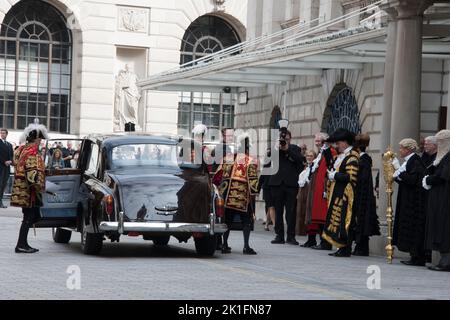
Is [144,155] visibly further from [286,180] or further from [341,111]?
[341,111]

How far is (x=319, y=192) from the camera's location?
22.6 meters

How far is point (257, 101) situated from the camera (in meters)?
37.2

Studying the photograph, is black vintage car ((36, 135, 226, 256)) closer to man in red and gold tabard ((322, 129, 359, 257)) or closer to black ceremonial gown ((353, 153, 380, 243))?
man in red and gold tabard ((322, 129, 359, 257))

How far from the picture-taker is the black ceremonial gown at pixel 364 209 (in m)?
20.8

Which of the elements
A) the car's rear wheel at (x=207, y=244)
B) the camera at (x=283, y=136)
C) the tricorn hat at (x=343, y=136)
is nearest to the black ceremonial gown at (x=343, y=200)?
the tricorn hat at (x=343, y=136)

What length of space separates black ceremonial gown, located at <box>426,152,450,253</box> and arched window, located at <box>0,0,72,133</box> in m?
37.1

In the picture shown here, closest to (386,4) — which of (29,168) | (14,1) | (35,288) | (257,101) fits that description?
(29,168)

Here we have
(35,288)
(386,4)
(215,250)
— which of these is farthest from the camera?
(386,4)

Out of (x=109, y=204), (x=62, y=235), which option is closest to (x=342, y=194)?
(x=109, y=204)

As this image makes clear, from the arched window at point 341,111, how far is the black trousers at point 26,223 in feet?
35.3

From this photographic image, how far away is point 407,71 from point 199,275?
7118mm

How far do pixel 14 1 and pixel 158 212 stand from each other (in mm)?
36184

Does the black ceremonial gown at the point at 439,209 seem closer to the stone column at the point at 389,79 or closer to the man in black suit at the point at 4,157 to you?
the stone column at the point at 389,79

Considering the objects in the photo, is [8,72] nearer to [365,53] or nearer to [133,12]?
[133,12]
